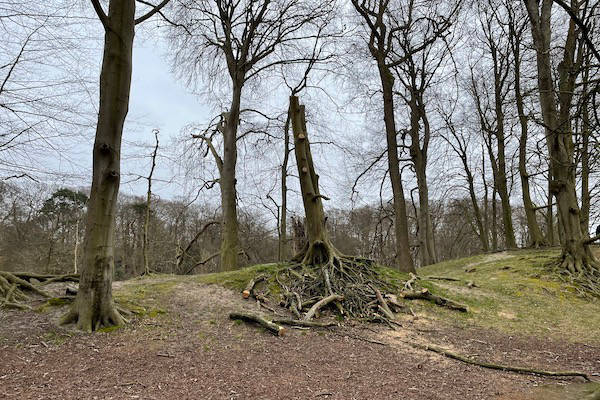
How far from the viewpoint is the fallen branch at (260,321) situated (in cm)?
516

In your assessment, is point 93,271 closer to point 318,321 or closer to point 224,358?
point 224,358

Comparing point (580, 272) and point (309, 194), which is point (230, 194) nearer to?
point (309, 194)

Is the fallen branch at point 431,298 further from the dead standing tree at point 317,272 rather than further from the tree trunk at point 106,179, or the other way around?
the tree trunk at point 106,179

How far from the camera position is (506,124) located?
16078mm

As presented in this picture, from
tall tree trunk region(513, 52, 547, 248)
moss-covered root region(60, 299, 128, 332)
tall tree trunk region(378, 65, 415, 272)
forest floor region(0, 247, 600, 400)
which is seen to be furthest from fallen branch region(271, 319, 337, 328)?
tall tree trunk region(513, 52, 547, 248)

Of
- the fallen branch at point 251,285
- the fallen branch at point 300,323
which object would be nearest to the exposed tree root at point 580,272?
the fallen branch at point 300,323

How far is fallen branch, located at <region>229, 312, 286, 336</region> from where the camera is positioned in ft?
16.9

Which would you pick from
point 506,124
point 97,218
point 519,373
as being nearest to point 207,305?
point 97,218

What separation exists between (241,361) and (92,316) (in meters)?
2.05

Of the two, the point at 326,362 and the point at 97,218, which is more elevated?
the point at 97,218

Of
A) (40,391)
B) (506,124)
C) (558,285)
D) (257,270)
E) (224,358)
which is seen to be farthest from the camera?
(506,124)

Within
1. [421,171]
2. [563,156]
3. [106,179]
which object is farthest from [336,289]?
[421,171]

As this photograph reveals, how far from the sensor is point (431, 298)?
24.8 ft

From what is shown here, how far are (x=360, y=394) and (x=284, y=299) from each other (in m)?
3.42
